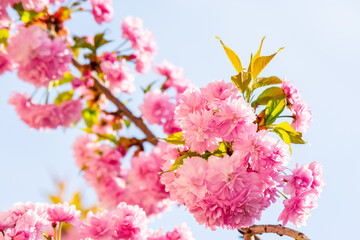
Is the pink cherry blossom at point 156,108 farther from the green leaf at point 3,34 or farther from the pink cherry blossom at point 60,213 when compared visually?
the pink cherry blossom at point 60,213

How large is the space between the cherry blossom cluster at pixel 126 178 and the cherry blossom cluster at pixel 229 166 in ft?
4.40

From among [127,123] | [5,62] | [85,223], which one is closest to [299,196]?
[85,223]

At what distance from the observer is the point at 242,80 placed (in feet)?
4.29

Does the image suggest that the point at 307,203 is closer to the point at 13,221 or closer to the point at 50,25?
the point at 13,221

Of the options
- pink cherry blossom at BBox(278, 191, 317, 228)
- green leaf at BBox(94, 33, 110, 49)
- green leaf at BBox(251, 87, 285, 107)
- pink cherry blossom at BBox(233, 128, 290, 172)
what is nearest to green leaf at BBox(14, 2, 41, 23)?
green leaf at BBox(94, 33, 110, 49)

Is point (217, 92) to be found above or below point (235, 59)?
below

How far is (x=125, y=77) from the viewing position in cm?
288

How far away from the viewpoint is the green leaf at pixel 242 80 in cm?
131

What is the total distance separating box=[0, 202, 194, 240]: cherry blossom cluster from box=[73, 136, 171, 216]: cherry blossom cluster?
3.21 ft

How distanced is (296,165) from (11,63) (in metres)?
2.30

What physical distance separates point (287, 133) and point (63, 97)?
1.99 metres

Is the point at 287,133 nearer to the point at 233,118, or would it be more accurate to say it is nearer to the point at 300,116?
the point at 300,116

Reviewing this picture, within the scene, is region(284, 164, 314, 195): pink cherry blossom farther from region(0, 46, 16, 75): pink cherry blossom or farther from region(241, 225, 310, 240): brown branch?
region(0, 46, 16, 75): pink cherry blossom

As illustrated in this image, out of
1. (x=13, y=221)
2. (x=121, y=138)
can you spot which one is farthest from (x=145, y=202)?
(x=13, y=221)
